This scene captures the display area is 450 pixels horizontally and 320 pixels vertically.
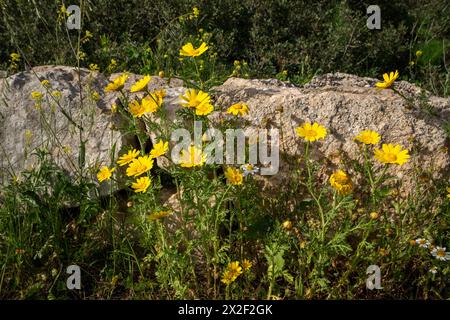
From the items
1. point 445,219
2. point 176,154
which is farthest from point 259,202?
point 445,219

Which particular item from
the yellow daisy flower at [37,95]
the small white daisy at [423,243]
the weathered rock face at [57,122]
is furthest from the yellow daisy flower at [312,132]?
the yellow daisy flower at [37,95]

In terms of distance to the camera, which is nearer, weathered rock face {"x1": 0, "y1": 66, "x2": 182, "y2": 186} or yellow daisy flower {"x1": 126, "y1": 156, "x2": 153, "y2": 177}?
yellow daisy flower {"x1": 126, "y1": 156, "x2": 153, "y2": 177}

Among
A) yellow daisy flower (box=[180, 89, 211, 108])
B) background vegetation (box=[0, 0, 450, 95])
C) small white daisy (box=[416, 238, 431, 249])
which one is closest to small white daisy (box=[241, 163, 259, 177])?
yellow daisy flower (box=[180, 89, 211, 108])

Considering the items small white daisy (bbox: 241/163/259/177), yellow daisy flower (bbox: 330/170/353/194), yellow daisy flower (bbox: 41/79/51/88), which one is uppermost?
yellow daisy flower (bbox: 41/79/51/88)

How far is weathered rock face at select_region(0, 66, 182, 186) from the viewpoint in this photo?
284cm

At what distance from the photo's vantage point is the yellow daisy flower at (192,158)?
2.12 metres

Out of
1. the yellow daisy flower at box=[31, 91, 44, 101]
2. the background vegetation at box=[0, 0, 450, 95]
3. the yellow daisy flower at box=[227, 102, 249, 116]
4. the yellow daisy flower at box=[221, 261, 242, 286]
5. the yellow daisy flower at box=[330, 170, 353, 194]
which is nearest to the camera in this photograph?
the yellow daisy flower at box=[330, 170, 353, 194]

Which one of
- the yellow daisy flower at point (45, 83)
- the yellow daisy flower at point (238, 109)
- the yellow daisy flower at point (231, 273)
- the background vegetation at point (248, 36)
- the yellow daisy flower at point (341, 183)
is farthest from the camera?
the background vegetation at point (248, 36)

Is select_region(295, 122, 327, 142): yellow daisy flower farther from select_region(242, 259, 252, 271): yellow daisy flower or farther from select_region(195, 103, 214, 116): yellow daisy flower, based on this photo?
select_region(242, 259, 252, 271): yellow daisy flower

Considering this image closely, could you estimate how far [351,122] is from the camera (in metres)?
2.54

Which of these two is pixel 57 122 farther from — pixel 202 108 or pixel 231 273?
pixel 231 273

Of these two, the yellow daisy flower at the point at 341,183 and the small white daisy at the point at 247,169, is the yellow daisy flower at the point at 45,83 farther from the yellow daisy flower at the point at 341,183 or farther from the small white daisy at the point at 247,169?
the yellow daisy flower at the point at 341,183

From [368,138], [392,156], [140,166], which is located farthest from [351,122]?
[140,166]

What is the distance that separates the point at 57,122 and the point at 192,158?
1.18 m
